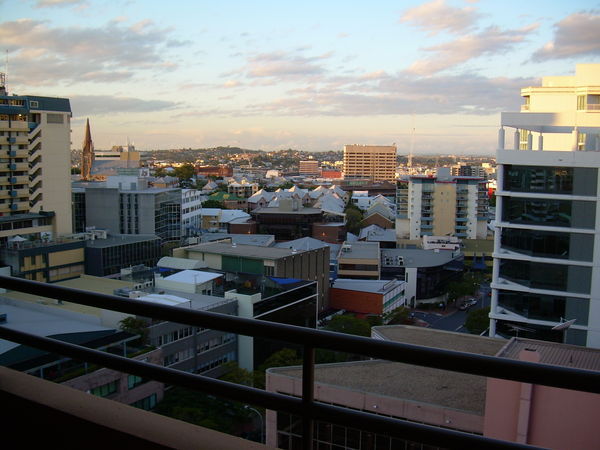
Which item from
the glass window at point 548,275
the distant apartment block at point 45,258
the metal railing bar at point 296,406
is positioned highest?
the metal railing bar at point 296,406

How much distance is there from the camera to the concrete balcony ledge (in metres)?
0.56

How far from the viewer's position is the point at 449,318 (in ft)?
36.8

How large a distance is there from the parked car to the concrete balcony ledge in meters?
11.8

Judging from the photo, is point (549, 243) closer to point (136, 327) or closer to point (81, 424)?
point (136, 327)

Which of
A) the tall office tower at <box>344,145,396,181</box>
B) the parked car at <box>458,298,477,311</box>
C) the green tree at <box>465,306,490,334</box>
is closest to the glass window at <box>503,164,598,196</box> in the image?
the green tree at <box>465,306,490,334</box>

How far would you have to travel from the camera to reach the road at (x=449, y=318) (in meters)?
10.4

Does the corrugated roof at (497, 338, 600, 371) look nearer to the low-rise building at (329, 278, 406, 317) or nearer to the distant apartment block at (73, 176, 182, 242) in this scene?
the low-rise building at (329, 278, 406, 317)

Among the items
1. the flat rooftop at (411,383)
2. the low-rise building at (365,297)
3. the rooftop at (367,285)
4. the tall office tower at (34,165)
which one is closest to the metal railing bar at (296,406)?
the flat rooftop at (411,383)

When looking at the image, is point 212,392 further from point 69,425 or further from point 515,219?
point 515,219

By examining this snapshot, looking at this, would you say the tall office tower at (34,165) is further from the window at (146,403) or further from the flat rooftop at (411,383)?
the window at (146,403)

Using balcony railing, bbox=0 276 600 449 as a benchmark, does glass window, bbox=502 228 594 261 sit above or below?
below

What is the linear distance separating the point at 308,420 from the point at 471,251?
1545 cm

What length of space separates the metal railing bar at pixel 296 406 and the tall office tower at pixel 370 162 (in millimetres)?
47170

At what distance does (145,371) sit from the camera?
0.58 m
